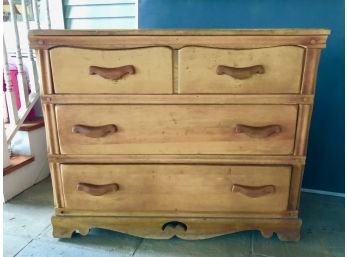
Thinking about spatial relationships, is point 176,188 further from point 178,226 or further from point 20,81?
point 20,81

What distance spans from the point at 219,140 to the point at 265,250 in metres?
0.53

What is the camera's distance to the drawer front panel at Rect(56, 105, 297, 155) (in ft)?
3.79

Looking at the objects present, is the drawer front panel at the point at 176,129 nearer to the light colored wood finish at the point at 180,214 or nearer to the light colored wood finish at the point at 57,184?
the light colored wood finish at the point at 57,184

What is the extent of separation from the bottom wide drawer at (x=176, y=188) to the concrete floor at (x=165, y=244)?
0.54 feet

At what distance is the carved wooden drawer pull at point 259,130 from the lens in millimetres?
1155

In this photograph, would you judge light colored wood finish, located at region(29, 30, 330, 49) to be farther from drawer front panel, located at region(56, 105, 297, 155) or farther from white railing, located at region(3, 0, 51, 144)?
white railing, located at region(3, 0, 51, 144)

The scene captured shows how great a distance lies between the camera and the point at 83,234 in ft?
4.46

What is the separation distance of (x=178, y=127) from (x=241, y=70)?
31cm

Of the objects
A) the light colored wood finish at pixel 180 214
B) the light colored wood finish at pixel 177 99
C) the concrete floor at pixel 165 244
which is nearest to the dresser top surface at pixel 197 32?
the light colored wood finish at pixel 177 99

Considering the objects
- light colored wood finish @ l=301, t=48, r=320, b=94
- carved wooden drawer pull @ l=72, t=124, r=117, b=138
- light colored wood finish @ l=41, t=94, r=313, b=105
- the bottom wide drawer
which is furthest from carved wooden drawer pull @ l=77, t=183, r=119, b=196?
light colored wood finish @ l=301, t=48, r=320, b=94

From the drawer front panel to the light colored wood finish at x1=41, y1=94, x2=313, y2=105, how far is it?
21 mm

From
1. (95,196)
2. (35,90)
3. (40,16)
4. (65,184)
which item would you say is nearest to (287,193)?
(95,196)

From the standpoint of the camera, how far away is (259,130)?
3.81ft

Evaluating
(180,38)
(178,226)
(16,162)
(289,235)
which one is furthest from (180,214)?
(16,162)
